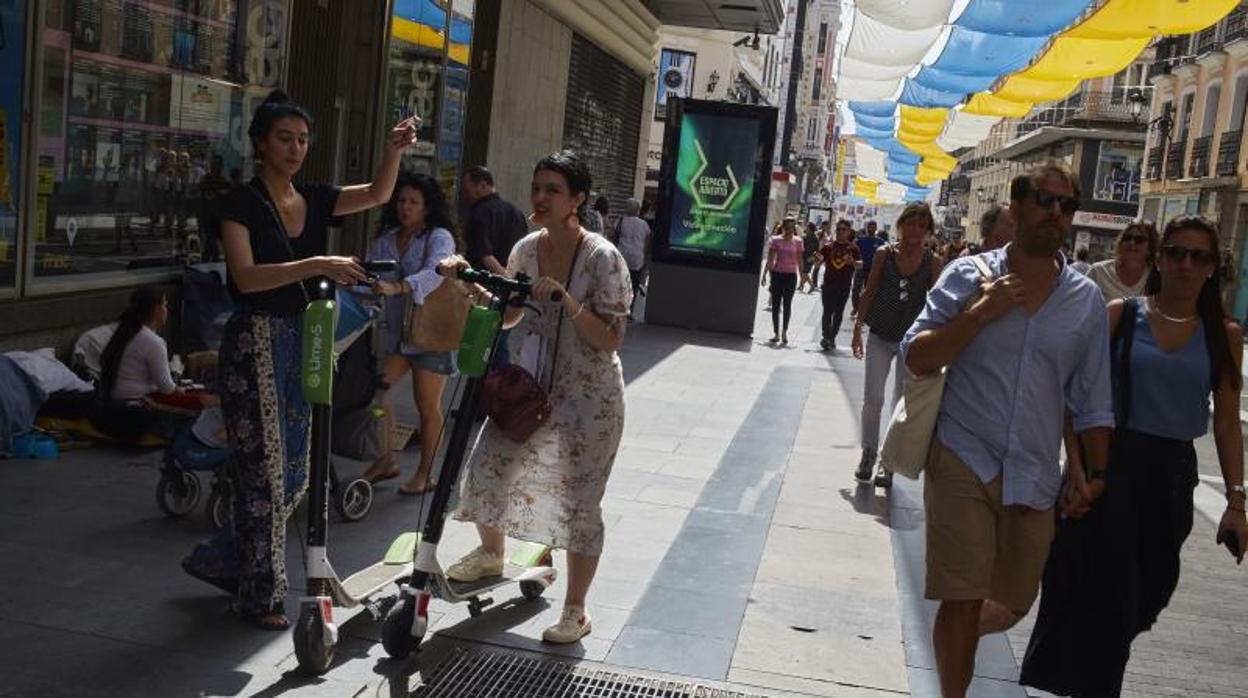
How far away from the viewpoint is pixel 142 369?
24.9ft

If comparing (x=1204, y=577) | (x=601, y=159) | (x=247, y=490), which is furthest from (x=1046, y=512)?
(x=601, y=159)

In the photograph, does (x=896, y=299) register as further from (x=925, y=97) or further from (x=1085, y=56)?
(x=925, y=97)

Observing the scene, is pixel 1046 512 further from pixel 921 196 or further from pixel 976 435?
pixel 921 196

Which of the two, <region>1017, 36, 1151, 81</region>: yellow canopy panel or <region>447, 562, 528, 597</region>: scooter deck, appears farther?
<region>1017, 36, 1151, 81</region>: yellow canopy panel

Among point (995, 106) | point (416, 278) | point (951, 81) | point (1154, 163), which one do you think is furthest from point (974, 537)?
point (1154, 163)

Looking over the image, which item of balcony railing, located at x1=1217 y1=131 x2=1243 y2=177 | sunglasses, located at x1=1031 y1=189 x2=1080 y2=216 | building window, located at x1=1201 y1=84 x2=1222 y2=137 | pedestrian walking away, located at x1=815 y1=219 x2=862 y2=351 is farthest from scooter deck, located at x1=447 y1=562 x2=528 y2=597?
building window, located at x1=1201 y1=84 x2=1222 y2=137

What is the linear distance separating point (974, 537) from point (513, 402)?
5.23 ft

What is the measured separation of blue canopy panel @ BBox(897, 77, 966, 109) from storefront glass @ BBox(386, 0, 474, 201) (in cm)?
1702

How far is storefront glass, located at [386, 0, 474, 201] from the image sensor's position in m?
12.6

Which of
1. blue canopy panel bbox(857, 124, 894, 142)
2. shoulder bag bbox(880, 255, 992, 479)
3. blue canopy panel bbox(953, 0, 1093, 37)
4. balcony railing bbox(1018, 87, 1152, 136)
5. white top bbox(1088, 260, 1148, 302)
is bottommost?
shoulder bag bbox(880, 255, 992, 479)

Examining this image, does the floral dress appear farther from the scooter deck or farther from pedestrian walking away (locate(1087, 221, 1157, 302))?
pedestrian walking away (locate(1087, 221, 1157, 302))

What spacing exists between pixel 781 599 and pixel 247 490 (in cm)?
225

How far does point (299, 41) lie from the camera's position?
36.0 ft

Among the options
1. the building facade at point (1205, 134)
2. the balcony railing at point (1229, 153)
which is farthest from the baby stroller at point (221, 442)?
the balcony railing at point (1229, 153)
